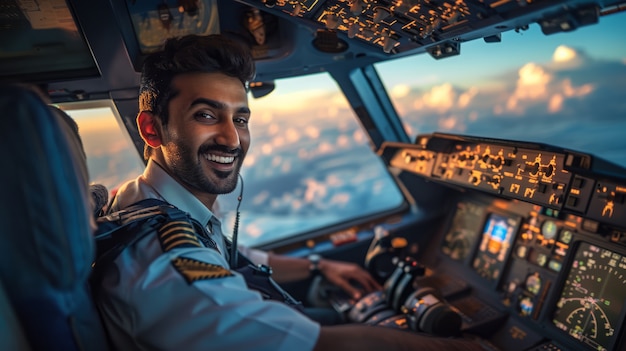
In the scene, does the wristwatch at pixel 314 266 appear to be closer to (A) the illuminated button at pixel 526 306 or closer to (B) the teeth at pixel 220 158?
(A) the illuminated button at pixel 526 306

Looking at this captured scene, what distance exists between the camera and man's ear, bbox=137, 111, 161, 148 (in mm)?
1598

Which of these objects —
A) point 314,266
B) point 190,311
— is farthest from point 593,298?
point 190,311

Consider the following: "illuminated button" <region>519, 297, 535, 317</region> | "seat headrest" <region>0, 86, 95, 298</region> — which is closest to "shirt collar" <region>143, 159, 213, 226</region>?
"seat headrest" <region>0, 86, 95, 298</region>

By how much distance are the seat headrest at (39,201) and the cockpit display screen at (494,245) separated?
2369 mm

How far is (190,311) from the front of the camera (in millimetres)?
1001

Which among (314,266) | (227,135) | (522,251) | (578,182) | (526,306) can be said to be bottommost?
(314,266)

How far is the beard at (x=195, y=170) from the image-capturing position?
1.54 m

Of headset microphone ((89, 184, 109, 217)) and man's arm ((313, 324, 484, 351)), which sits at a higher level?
man's arm ((313, 324, 484, 351))

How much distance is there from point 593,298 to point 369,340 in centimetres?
153

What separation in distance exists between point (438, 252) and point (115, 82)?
237 centimetres

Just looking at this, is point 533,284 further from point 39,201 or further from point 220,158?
point 39,201

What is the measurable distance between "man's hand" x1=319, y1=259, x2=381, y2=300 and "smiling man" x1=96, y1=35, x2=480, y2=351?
123cm

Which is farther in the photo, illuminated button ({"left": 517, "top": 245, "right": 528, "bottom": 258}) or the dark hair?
illuminated button ({"left": 517, "top": 245, "right": 528, "bottom": 258})

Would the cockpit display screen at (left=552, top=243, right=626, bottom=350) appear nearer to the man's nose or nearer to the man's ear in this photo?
the man's nose
